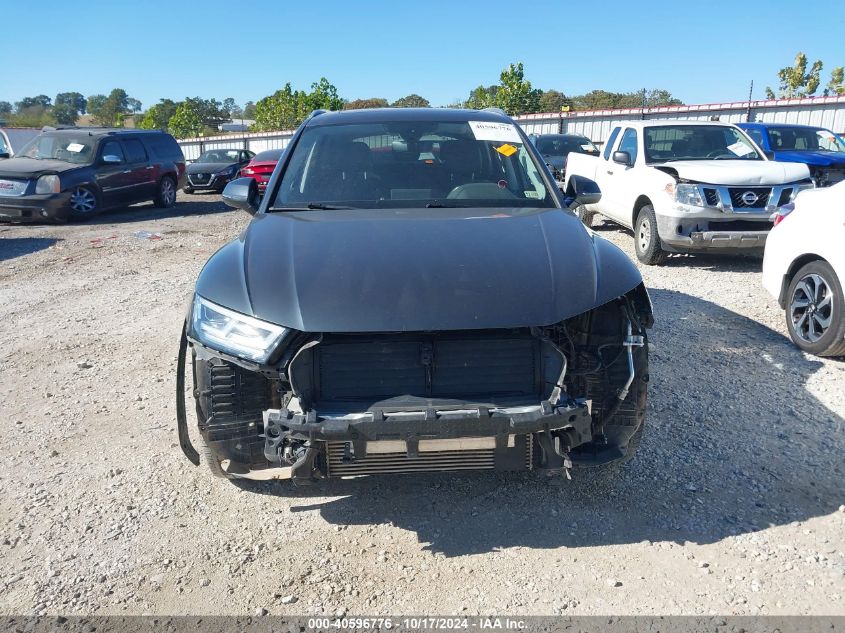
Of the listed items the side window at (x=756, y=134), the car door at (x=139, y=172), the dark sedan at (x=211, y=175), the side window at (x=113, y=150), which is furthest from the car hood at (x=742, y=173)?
the dark sedan at (x=211, y=175)

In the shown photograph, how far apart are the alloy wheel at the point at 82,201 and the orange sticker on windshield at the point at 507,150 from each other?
11.6 m

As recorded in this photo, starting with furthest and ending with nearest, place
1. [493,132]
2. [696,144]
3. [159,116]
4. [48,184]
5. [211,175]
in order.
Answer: [159,116] → [211,175] → [48,184] → [696,144] → [493,132]

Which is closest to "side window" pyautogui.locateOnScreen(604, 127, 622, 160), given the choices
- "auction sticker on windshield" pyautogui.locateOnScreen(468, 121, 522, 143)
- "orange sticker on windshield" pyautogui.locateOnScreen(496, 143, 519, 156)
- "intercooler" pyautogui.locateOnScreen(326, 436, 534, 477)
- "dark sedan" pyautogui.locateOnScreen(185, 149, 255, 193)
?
"auction sticker on windshield" pyautogui.locateOnScreen(468, 121, 522, 143)

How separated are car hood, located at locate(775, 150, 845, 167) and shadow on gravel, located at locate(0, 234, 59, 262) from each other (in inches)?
492

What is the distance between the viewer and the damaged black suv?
2600 mm

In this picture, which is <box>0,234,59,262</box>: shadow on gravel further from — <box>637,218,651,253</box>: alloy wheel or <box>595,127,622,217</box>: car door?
<box>637,218,651,253</box>: alloy wheel

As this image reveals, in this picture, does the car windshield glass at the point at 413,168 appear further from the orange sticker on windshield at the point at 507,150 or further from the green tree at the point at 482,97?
the green tree at the point at 482,97

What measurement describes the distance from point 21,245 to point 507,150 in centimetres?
962

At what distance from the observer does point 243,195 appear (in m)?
4.31

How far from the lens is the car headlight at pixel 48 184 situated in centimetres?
1292

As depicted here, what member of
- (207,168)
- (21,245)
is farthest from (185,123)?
(21,245)

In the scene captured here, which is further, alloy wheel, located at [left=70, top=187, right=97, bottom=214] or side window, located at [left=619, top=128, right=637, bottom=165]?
alloy wheel, located at [left=70, top=187, right=97, bottom=214]

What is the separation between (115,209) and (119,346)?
11.0 meters

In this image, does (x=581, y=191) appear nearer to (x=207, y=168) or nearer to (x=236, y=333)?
(x=236, y=333)
